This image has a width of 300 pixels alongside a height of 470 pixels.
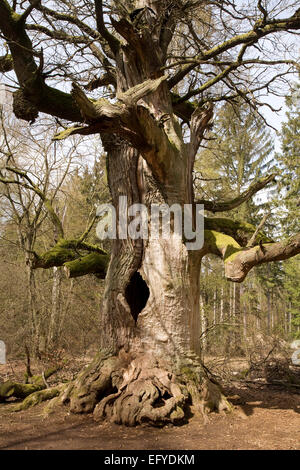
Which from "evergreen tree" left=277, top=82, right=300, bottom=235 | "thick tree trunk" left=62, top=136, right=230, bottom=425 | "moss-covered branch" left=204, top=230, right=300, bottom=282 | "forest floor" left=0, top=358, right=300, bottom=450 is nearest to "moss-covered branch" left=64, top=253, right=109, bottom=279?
"thick tree trunk" left=62, top=136, right=230, bottom=425

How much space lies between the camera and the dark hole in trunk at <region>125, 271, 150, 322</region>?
634cm

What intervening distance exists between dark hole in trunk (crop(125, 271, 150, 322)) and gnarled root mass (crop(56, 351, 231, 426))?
3.30ft

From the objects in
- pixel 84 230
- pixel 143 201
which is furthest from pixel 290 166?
pixel 143 201

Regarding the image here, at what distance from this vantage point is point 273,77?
7.50 meters

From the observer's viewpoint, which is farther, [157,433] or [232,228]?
[232,228]

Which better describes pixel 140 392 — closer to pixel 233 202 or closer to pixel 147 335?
pixel 147 335

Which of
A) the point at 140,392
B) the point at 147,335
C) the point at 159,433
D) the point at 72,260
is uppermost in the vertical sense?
the point at 72,260

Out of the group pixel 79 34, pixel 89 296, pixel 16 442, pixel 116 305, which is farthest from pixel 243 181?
pixel 16 442

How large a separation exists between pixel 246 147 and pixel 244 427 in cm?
1803

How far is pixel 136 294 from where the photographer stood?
6.59 m

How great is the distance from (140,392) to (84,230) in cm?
1246

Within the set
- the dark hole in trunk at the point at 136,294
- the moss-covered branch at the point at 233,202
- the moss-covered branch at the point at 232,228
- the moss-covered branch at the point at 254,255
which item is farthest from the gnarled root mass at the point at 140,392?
the moss-covered branch at the point at 233,202

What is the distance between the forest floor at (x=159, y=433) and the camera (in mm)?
4105

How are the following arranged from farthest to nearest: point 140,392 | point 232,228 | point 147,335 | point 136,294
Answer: point 232,228, point 136,294, point 147,335, point 140,392
